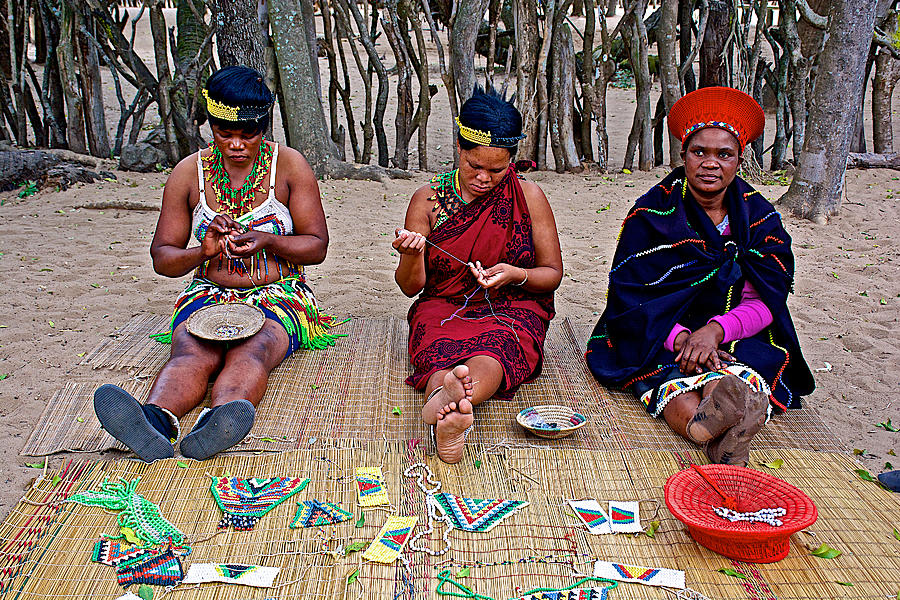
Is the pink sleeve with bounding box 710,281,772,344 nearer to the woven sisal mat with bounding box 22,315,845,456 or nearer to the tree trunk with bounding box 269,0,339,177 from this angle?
the woven sisal mat with bounding box 22,315,845,456

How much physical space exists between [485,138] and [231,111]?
99cm

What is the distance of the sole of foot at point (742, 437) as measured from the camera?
2.35m

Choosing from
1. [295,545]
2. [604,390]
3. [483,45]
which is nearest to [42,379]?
[295,545]

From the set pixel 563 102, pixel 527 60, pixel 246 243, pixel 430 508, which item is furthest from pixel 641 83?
pixel 430 508

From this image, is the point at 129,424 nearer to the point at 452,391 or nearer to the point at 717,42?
the point at 452,391

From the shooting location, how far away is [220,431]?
2467mm

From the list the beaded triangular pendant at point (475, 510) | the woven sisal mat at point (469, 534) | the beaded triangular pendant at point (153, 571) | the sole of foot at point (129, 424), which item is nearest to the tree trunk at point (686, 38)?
the woven sisal mat at point (469, 534)

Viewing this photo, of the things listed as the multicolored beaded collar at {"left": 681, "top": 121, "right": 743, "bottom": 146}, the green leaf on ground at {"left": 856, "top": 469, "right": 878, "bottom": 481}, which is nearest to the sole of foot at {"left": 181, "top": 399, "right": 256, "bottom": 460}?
the multicolored beaded collar at {"left": 681, "top": 121, "right": 743, "bottom": 146}

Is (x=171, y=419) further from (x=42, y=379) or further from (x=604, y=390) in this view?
(x=604, y=390)

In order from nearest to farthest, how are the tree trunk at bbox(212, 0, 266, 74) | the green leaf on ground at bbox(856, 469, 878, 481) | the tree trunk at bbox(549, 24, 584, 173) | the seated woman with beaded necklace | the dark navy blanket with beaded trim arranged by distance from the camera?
the green leaf on ground at bbox(856, 469, 878, 481)
the seated woman with beaded necklace
the dark navy blanket with beaded trim
the tree trunk at bbox(212, 0, 266, 74)
the tree trunk at bbox(549, 24, 584, 173)

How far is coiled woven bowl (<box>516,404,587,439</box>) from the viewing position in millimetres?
2721

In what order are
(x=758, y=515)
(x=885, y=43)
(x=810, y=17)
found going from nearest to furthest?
1. (x=758, y=515)
2. (x=810, y=17)
3. (x=885, y=43)

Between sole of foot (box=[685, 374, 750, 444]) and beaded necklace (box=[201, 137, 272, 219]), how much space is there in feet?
6.44

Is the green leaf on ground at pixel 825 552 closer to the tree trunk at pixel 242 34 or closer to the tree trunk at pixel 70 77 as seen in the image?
the tree trunk at pixel 242 34
